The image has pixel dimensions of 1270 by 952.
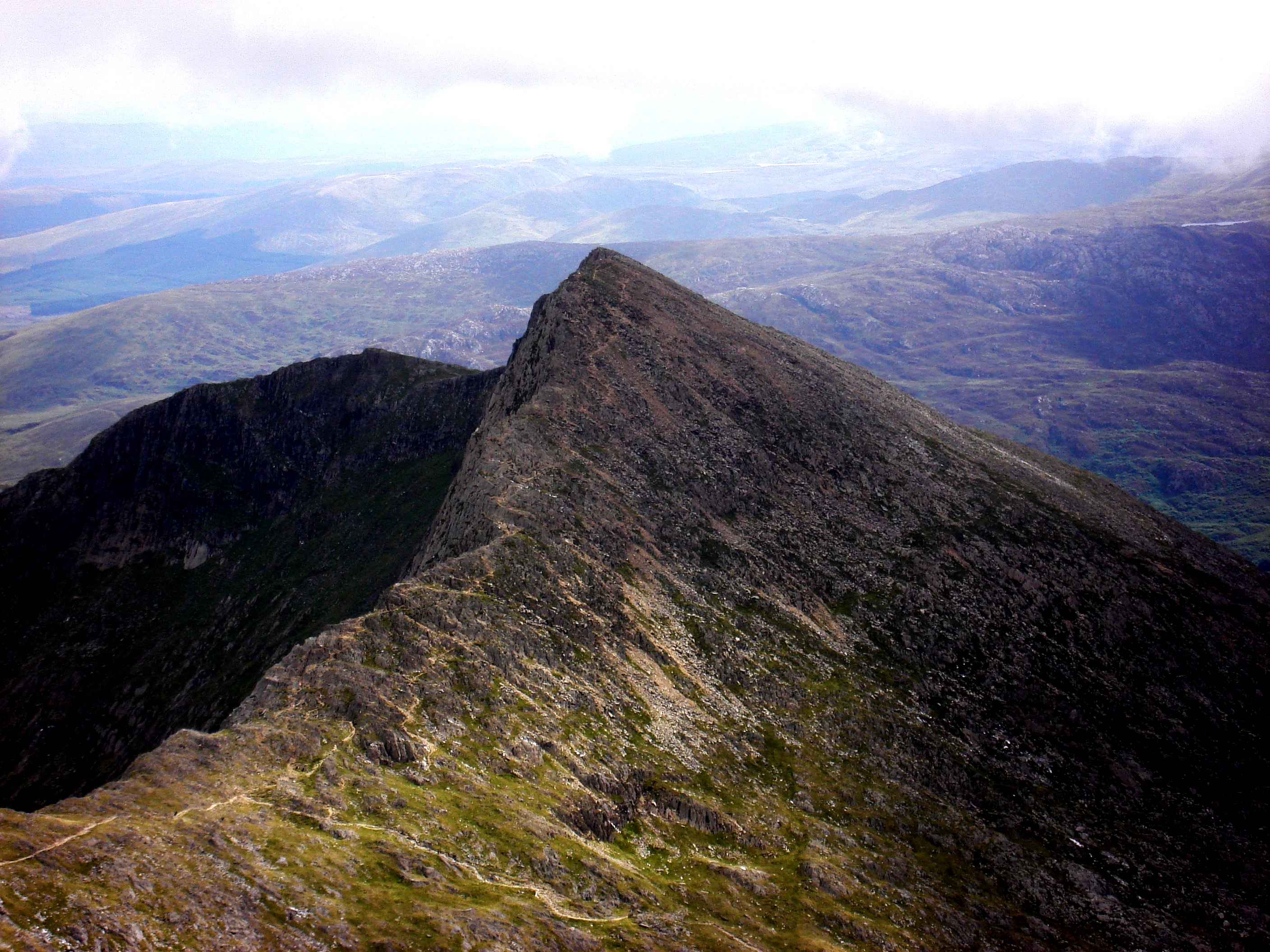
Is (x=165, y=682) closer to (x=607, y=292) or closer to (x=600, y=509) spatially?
(x=600, y=509)

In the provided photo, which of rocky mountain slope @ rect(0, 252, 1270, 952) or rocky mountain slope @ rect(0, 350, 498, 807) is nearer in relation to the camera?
rocky mountain slope @ rect(0, 252, 1270, 952)

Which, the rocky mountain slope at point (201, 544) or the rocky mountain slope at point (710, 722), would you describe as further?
the rocky mountain slope at point (201, 544)

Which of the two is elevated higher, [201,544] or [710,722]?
[201,544]

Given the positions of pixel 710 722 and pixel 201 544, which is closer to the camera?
pixel 710 722

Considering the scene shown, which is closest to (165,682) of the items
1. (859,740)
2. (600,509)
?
(600,509)
